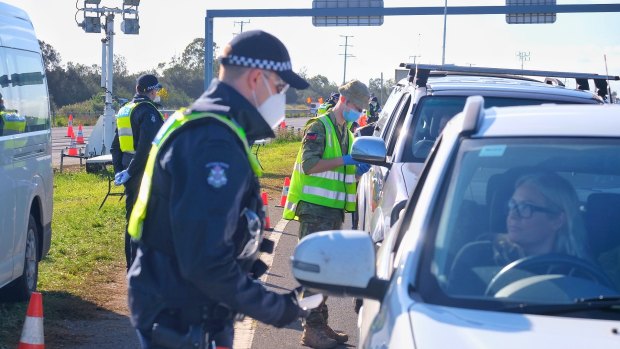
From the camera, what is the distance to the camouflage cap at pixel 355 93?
293 inches

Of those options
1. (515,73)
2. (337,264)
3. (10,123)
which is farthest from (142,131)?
(337,264)

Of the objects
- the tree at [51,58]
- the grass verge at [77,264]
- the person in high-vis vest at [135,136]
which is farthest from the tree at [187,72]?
the person in high-vis vest at [135,136]

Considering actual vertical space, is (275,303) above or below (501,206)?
below

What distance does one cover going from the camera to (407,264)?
3.65 meters

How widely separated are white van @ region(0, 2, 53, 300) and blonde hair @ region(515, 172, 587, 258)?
466 centimetres

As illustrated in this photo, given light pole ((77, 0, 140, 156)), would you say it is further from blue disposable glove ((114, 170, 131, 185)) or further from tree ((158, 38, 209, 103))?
tree ((158, 38, 209, 103))

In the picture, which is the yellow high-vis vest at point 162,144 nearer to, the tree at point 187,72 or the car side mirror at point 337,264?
the car side mirror at point 337,264

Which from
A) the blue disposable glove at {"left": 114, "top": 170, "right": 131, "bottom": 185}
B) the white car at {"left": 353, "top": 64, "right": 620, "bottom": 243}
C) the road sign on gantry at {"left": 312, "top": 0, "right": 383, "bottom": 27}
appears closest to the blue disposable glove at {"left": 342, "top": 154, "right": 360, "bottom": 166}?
the white car at {"left": 353, "top": 64, "right": 620, "bottom": 243}

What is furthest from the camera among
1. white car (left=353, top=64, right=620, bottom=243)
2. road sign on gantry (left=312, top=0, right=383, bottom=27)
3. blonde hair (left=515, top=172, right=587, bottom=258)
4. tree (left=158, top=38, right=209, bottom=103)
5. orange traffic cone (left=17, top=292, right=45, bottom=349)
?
tree (left=158, top=38, right=209, bottom=103)

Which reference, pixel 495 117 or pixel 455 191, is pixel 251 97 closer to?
pixel 455 191

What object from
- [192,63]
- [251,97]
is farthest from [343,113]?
[192,63]

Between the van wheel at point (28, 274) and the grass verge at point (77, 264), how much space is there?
0.29 feet

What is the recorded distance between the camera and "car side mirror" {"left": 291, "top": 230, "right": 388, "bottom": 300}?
11.6 feet

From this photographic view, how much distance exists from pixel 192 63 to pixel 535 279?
95.9 meters
